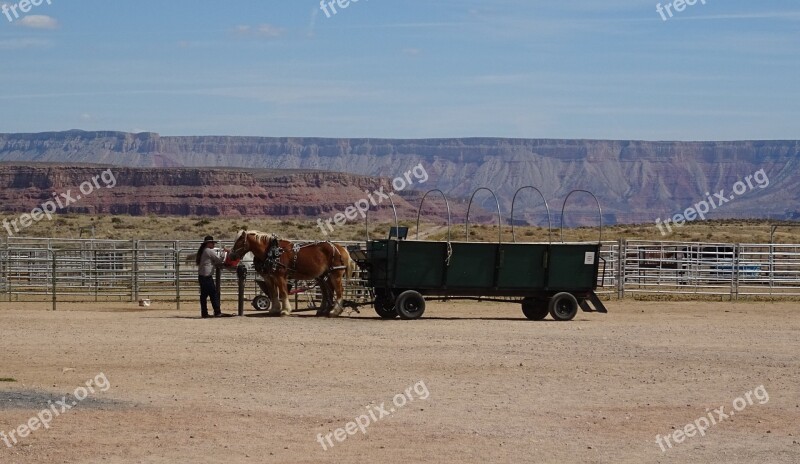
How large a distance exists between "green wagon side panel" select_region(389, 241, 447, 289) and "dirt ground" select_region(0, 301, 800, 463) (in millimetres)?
868

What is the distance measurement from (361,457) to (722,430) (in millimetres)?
3560

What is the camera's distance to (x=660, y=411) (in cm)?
1202

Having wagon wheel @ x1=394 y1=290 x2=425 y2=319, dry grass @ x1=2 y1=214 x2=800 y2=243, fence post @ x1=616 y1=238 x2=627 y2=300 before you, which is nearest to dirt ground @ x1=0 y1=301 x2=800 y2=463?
wagon wheel @ x1=394 y1=290 x2=425 y2=319

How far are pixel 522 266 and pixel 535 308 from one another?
4.39ft

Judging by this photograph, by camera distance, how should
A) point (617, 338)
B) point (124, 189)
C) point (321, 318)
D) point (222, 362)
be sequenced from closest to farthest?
1. point (222, 362)
2. point (617, 338)
3. point (321, 318)
4. point (124, 189)

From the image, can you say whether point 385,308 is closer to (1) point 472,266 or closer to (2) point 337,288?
(2) point 337,288

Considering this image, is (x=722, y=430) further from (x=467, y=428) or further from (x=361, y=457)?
(x=361, y=457)

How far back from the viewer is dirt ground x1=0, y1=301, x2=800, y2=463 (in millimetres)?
10148

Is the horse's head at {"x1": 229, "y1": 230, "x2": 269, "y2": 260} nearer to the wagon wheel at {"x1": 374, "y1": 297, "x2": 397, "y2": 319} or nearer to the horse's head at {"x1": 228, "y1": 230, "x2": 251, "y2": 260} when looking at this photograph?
the horse's head at {"x1": 228, "y1": 230, "x2": 251, "y2": 260}

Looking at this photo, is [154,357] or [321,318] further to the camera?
[321,318]

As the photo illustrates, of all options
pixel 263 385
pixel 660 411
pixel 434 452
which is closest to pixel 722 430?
pixel 660 411

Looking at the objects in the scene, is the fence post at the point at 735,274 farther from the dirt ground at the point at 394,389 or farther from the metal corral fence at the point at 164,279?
the dirt ground at the point at 394,389

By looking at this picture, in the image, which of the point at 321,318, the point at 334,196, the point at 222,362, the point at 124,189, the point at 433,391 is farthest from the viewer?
the point at 334,196

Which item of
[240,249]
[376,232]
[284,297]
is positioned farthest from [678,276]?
[376,232]
